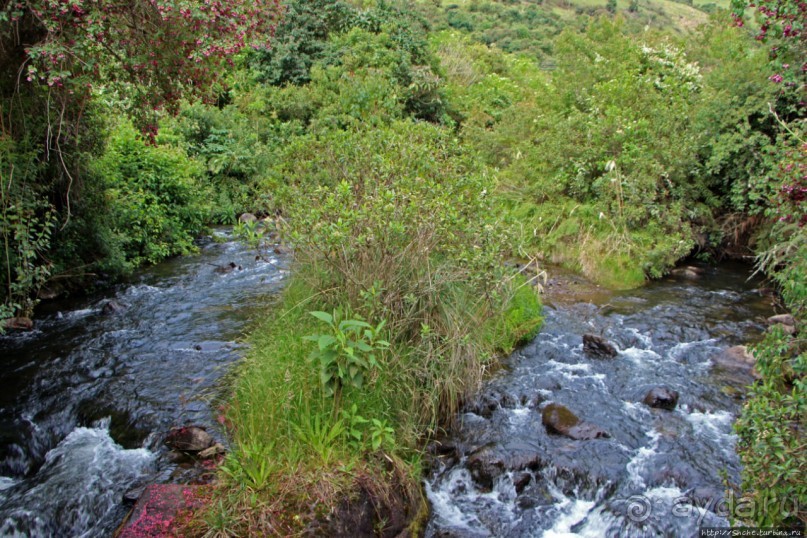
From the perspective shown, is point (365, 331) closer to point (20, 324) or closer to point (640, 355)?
point (640, 355)

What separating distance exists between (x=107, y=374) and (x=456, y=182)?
513 cm

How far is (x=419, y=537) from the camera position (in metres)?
4.94

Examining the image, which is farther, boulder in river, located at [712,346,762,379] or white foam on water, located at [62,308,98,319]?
white foam on water, located at [62,308,98,319]

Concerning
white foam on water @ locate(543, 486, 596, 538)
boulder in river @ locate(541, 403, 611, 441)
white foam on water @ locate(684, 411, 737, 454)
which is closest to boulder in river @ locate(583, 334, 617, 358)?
white foam on water @ locate(684, 411, 737, 454)

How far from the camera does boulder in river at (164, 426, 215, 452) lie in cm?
559

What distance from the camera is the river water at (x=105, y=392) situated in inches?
199

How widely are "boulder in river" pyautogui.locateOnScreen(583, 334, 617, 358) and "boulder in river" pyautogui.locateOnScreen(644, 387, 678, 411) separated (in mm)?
1380

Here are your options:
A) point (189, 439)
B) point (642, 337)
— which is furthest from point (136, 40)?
point (642, 337)

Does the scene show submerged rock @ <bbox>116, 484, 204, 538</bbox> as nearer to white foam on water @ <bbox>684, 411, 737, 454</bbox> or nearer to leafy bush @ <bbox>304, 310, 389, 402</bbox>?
leafy bush @ <bbox>304, 310, 389, 402</bbox>

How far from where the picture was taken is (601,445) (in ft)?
20.7

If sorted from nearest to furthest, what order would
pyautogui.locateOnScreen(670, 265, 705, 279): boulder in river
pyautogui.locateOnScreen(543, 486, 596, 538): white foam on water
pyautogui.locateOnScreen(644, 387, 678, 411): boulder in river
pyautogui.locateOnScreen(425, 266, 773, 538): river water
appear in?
pyautogui.locateOnScreen(543, 486, 596, 538): white foam on water → pyautogui.locateOnScreen(425, 266, 773, 538): river water → pyautogui.locateOnScreen(644, 387, 678, 411): boulder in river → pyautogui.locateOnScreen(670, 265, 705, 279): boulder in river

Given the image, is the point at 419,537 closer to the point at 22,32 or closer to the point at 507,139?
the point at 22,32

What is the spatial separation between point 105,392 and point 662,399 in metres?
6.95

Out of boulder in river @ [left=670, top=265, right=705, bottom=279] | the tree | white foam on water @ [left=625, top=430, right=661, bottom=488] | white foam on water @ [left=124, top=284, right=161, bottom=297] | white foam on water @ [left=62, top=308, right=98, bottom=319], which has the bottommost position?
boulder in river @ [left=670, top=265, right=705, bottom=279]
